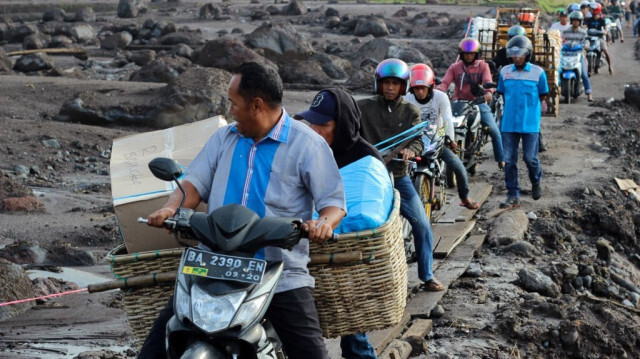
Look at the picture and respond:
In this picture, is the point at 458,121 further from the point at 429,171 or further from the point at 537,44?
the point at 537,44

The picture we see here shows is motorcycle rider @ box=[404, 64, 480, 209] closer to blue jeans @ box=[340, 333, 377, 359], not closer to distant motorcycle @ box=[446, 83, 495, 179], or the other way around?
distant motorcycle @ box=[446, 83, 495, 179]

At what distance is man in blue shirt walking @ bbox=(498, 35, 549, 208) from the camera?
38.9ft

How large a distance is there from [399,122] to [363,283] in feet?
11.8

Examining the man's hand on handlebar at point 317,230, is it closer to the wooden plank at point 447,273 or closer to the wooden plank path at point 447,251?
the wooden plank path at point 447,251

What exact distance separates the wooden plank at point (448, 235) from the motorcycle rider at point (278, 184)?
5121 millimetres

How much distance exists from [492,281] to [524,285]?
271 millimetres

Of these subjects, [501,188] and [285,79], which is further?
[285,79]

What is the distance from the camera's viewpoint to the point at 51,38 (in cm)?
3797

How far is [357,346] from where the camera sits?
17.9ft

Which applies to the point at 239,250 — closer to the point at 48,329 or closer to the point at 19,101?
the point at 48,329

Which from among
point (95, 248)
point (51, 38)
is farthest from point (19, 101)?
point (51, 38)

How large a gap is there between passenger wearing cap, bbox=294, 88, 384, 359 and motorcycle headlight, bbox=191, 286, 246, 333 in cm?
158

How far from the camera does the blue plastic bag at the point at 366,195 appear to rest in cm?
492

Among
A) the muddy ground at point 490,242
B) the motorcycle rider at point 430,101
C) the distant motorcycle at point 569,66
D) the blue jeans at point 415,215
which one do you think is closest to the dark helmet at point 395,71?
the blue jeans at point 415,215
